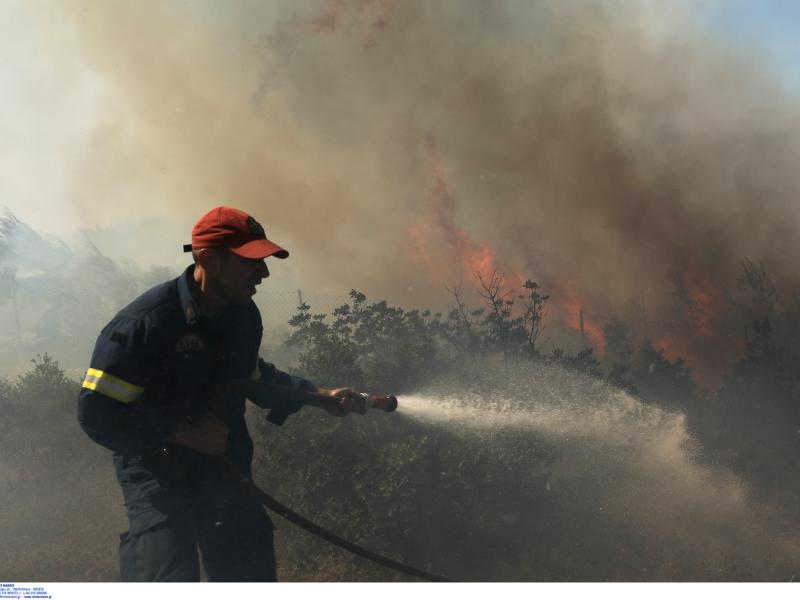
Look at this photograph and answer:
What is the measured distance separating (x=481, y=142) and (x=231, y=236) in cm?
516

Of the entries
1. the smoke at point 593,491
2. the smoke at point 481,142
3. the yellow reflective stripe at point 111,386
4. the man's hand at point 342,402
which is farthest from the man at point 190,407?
the smoke at point 481,142

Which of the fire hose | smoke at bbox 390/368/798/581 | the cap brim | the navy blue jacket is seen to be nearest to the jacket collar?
the navy blue jacket

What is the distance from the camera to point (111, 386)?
2734 mm

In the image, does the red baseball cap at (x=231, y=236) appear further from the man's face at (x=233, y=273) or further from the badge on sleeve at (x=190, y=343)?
the badge on sleeve at (x=190, y=343)

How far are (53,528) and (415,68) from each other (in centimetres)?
575

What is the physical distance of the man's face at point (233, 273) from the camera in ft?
9.73

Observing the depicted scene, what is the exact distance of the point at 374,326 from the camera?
637cm

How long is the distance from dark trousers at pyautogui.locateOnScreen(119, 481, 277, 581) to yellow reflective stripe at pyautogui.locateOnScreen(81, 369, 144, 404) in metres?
0.50

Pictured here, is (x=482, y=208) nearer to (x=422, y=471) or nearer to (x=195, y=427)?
(x=422, y=471)

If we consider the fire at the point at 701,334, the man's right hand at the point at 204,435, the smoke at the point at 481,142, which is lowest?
the man's right hand at the point at 204,435

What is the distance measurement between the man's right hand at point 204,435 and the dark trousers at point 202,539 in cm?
22

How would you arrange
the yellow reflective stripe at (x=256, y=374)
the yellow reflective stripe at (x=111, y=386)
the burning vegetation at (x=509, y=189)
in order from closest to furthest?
the yellow reflective stripe at (x=111, y=386)
the yellow reflective stripe at (x=256, y=374)
the burning vegetation at (x=509, y=189)

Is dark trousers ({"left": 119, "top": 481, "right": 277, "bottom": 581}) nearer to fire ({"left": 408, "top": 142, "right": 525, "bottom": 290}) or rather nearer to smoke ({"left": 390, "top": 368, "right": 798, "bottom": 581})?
smoke ({"left": 390, "top": 368, "right": 798, "bottom": 581})

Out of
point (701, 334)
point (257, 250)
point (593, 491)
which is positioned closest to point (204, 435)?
point (257, 250)
